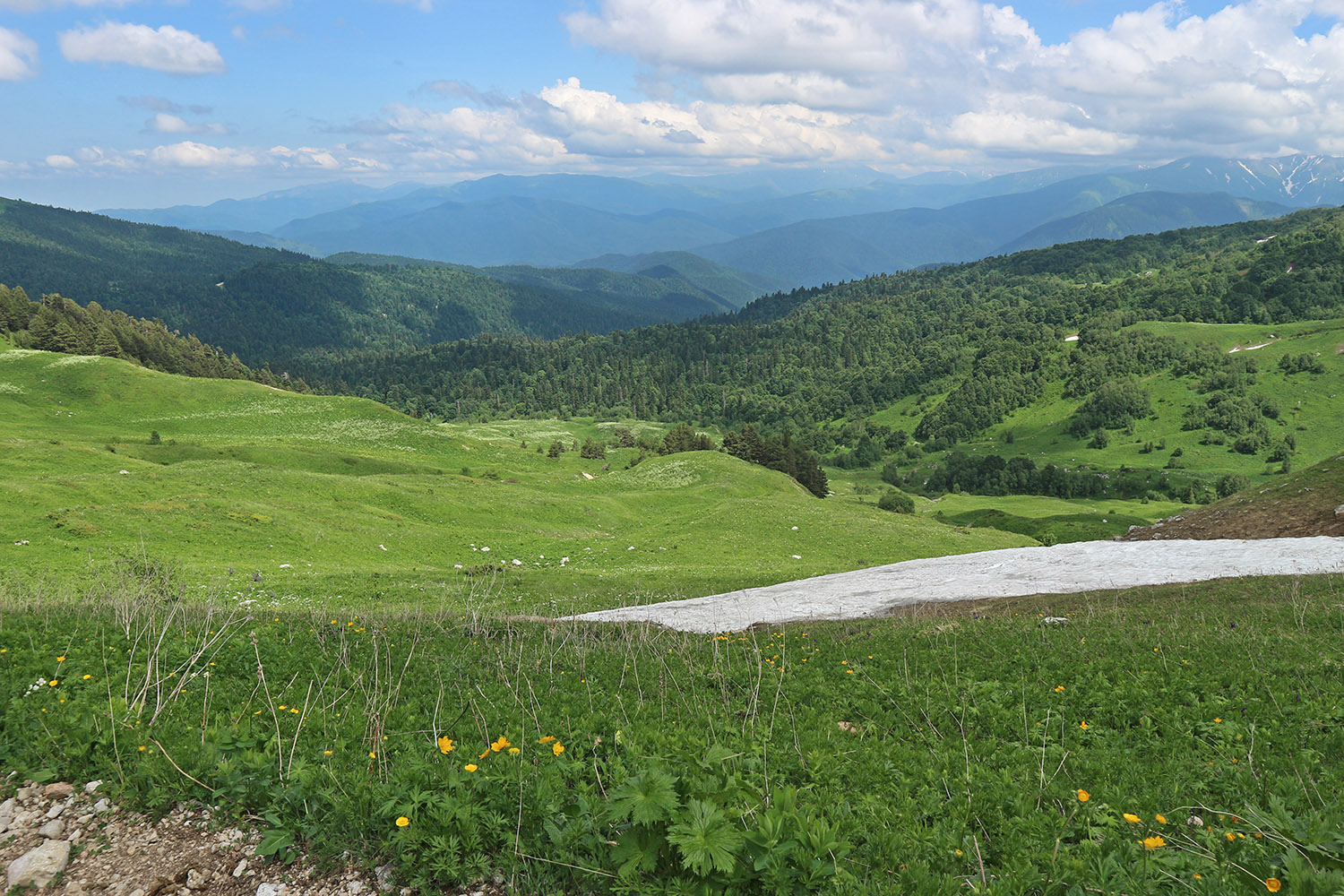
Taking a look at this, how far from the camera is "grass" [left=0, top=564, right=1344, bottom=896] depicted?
5.11m

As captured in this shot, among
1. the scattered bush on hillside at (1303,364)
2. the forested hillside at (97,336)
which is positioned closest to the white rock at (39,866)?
the forested hillside at (97,336)

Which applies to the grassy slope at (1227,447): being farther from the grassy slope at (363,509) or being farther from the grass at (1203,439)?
the grassy slope at (363,509)

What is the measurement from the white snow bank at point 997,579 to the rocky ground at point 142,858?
1450 cm

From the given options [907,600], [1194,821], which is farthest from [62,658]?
[907,600]

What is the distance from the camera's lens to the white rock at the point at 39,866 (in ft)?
19.5

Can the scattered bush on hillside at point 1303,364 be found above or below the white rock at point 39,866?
below

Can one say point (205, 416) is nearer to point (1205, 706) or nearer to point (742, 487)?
point (742, 487)

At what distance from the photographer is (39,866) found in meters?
6.04

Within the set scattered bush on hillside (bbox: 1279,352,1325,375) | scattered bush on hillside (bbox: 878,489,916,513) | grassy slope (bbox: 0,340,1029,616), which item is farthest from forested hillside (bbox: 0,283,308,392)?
scattered bush on hillside (bbox: 1279,352,1325,375)

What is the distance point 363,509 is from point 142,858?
134 ft

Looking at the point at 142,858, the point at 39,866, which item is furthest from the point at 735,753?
the point at 39,866

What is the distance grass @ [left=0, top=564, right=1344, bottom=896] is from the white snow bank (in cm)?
922

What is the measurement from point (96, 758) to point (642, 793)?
21.3 ft

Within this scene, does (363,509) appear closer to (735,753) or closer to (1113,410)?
(735,753)
